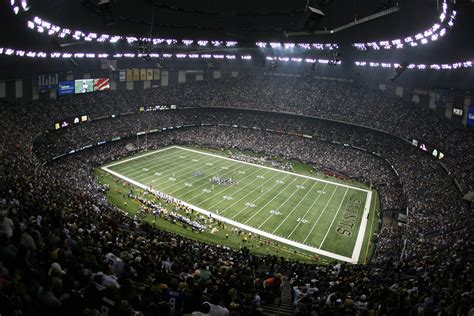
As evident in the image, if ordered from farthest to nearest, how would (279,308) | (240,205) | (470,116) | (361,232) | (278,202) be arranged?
1. (278,202)
2. (240,205)
3. (470,116)
4. (361,232)
5. (279,308)

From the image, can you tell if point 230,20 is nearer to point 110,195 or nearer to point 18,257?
point 110,195

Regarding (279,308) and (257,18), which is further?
(257,18)

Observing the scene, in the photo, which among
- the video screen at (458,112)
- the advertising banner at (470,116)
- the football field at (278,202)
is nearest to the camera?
the football field at (278,202)

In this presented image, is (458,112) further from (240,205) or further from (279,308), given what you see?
(279,308)

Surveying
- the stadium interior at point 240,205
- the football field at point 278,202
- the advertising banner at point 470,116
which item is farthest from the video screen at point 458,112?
the football field at point 278,202

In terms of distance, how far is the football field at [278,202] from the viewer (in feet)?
107

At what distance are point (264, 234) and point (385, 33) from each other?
23.1 meters

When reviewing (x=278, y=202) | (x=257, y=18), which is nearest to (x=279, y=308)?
(x=278, y=202)

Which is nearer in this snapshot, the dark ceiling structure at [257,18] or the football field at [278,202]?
the dark ceiling structure at [257,18]

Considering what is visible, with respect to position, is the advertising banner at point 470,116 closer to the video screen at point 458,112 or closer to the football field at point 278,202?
the video screen at point 458,112

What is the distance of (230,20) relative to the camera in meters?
48.6

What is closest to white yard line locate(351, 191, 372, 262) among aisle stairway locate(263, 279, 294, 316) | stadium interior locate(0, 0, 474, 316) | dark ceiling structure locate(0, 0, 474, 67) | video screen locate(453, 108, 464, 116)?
stadium interior locate(0, 0, 474, 316)

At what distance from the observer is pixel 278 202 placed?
1580 inches

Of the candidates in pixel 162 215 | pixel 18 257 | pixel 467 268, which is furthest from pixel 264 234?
pixel 18 257
